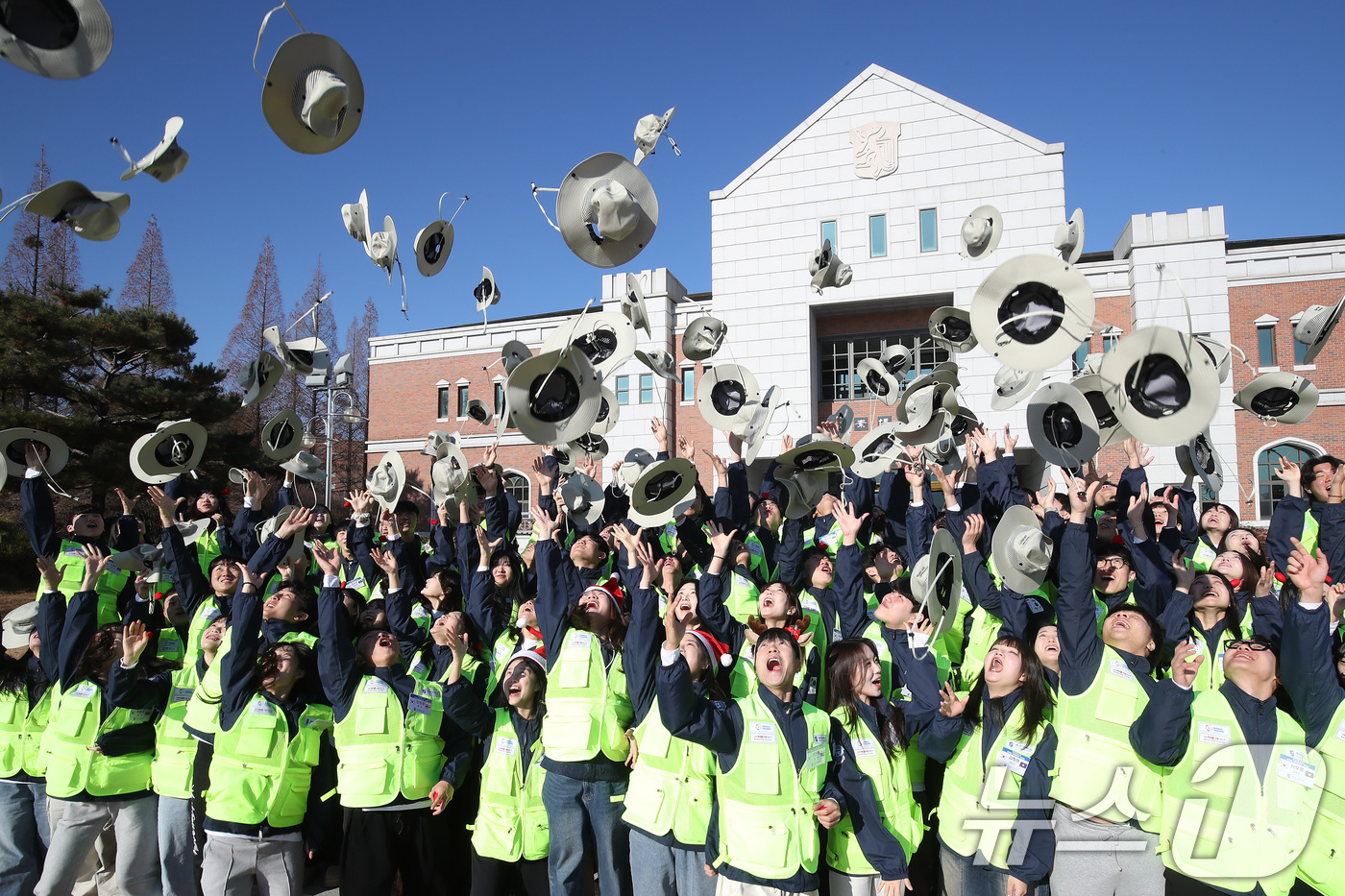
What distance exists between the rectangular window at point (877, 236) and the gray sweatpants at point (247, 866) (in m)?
20.6

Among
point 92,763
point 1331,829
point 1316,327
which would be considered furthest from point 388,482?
point 1316,327

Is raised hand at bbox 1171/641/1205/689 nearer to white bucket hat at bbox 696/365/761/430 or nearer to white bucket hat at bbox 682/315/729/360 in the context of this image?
white bucket hat at bbox 696/365/761/430

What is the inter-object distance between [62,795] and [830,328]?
2112cm

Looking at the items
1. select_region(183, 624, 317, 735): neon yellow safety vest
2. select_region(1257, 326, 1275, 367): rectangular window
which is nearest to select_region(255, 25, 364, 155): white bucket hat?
select_region(183, 624, 317, 735): neon yellow safety vest

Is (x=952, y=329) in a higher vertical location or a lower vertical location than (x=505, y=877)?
higher

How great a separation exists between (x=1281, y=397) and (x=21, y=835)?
30.9 ft

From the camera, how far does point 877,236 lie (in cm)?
2139

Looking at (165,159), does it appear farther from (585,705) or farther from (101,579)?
(585,705)

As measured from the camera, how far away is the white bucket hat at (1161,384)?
148 inches

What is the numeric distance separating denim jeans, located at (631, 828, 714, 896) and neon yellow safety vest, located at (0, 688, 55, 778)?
3.46 m

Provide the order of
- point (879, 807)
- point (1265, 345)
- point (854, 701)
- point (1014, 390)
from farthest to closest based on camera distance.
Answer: point (1265, 345)
point (1014, 390)
point (854, 701)
point (879, 807)

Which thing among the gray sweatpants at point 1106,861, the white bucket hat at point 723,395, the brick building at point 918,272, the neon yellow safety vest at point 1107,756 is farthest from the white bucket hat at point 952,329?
the brick building at point 918,272

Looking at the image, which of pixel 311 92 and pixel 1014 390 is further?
pixel 1014 390

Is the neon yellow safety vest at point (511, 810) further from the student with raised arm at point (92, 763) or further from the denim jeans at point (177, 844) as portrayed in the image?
the student with raised arm at point (92, 763)
